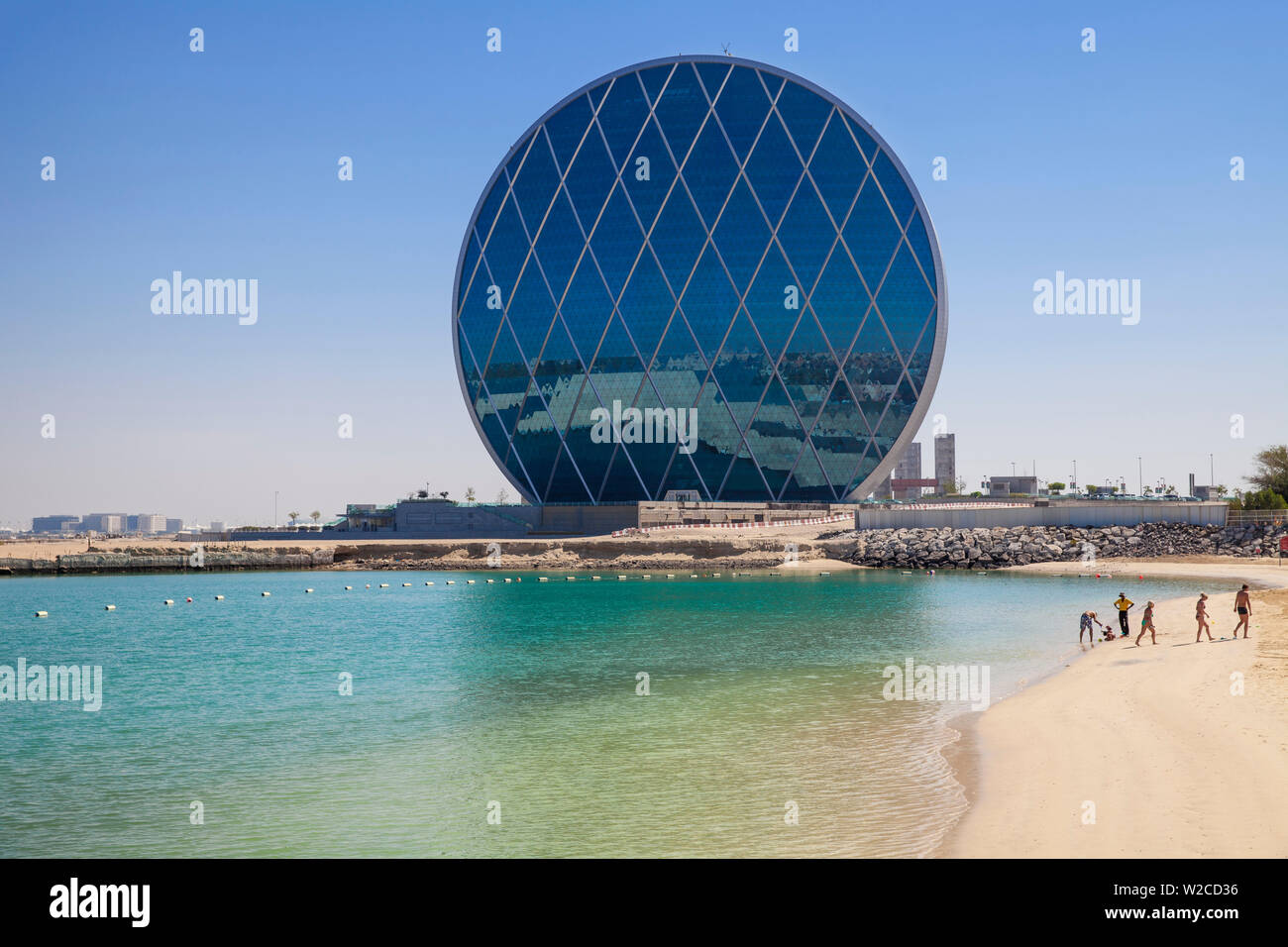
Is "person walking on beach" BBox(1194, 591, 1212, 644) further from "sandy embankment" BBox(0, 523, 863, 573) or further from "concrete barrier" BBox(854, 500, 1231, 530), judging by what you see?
"concrete barrier" BBox(854, 500, 1231, 530)

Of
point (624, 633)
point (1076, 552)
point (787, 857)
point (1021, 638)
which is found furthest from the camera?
point (1076, 552)

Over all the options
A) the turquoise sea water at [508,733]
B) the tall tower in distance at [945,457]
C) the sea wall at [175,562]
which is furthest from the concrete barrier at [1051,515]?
the tall tower in distance at [945,457]

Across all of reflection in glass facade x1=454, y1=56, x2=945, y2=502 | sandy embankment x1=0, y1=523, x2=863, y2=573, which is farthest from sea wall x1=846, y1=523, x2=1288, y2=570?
reflection in glass facade x1=454, y1=56, x2=945, y2=502

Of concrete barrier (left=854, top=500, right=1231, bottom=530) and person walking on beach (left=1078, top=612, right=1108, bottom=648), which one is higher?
concrete barrier (left=854, top=500, right=1231, bottom=530)

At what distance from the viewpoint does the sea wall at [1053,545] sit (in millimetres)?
55188

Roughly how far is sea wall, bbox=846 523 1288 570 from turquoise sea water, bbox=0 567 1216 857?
2096 centimetres

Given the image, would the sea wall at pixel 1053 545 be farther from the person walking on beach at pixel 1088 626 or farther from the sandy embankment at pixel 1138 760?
the sandy embankment at pixel 1138 760

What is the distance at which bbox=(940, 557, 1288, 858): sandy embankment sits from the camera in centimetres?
912

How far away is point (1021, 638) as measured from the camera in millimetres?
26453

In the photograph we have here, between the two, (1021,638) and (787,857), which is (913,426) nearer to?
(1021,638)

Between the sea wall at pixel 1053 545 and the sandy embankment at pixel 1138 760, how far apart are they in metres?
36.4

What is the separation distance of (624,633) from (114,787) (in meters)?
18.1

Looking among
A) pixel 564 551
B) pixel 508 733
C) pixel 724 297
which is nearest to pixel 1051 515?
pixel 564 551
